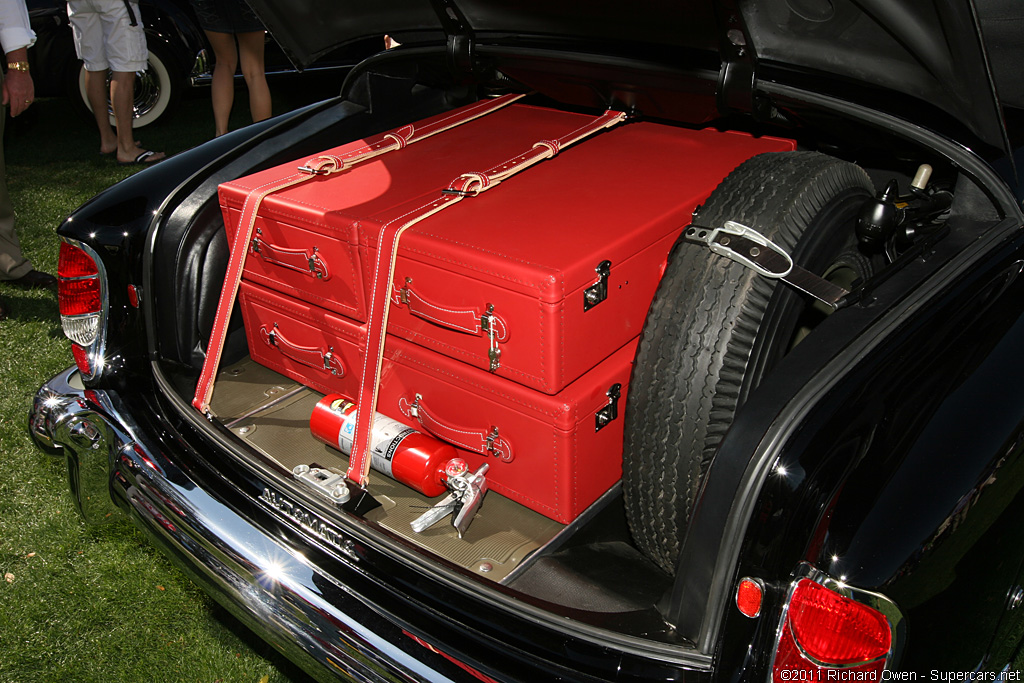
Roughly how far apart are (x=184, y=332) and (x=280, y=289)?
10.5 inches

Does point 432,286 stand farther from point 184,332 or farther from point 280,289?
point 184,332

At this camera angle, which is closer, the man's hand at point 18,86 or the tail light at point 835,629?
the tail light at point 835,629

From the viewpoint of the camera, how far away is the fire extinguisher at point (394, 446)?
5.60 feet

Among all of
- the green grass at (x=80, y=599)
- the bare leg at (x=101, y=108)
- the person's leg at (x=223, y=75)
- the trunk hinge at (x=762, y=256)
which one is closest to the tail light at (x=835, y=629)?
the trunk hinge at (x=762, y=256)

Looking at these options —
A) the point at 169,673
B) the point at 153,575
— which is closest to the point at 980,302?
the point at 169,673

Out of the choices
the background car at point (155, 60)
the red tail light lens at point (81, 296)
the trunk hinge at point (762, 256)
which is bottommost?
the background car at point (155, 60)

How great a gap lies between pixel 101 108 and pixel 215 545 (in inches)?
191

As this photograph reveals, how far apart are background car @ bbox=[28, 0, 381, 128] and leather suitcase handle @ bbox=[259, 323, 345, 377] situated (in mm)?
3786

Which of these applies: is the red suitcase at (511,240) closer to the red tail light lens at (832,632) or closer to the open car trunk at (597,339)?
the open car trunk at (597,339)

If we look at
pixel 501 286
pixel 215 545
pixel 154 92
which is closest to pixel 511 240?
pixel 501 286

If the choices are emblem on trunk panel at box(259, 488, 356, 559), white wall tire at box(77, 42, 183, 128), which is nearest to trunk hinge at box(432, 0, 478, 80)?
emblem on trunk panel at box(259, 488, 356, 559)

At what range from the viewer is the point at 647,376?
4.72ft

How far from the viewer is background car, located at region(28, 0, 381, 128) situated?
18.2 ft

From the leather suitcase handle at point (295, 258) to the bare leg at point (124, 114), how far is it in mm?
3831
